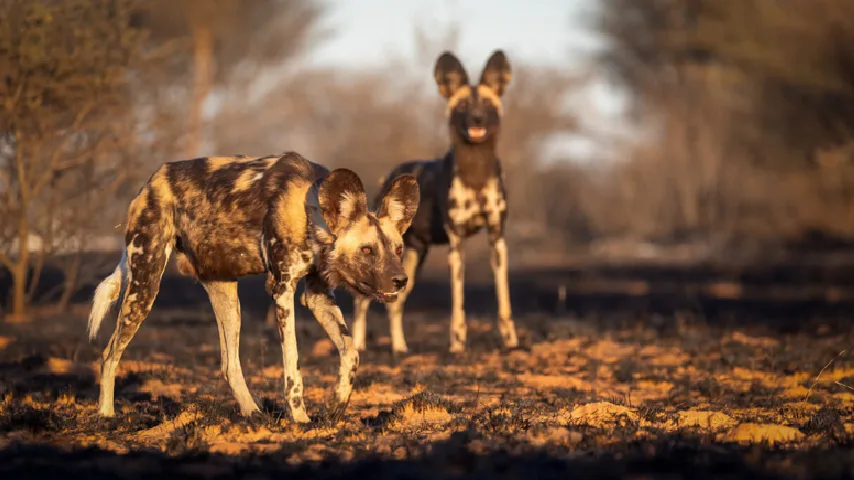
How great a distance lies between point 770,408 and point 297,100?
40444 mm

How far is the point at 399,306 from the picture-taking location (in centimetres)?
1231

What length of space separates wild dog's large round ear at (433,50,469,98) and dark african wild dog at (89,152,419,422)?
479 centimetres

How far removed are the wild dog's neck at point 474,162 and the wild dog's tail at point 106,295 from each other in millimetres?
4874

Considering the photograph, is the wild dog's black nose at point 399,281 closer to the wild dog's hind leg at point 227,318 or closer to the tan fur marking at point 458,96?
the wild dog's hind leg at point 227,318

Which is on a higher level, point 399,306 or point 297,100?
point 297,100

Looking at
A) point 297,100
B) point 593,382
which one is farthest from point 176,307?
point 297,100

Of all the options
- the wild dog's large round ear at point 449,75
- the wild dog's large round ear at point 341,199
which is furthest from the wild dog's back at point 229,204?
the wild dog's large round ear at point 449,75

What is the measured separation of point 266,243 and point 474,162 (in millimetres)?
5019

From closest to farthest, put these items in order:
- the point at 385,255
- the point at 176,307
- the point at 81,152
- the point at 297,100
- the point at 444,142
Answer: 1. the point at 385,255
2. the point at 81,152
3. the point at 176,307
4. the point at 444,142
5. the point at 297,100

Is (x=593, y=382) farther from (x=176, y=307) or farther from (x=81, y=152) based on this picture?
(x=176, y=307)

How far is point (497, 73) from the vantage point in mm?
12375

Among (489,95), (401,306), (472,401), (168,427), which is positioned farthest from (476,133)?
(168,427)

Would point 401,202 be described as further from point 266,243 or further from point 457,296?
point 457,296

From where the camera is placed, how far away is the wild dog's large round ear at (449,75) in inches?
487
